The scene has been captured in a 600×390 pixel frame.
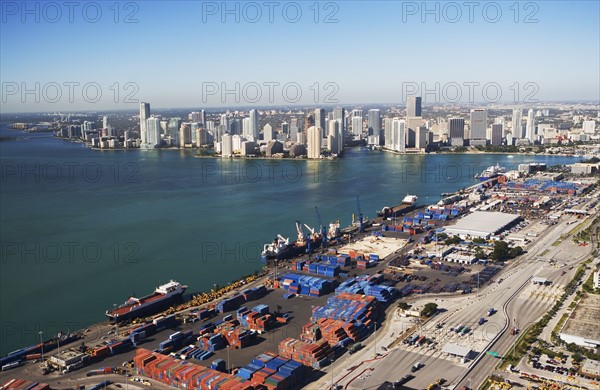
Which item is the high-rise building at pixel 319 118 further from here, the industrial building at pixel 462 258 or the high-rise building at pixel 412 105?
the industrial building at pixel 462 258

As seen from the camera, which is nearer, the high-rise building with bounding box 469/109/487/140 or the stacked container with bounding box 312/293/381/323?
the stacked container with bounding box 312/293/381/323

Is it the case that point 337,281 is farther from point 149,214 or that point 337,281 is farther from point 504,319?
point 149,214

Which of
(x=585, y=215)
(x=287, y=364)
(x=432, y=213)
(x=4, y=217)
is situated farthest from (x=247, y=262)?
(x=585, y=215)

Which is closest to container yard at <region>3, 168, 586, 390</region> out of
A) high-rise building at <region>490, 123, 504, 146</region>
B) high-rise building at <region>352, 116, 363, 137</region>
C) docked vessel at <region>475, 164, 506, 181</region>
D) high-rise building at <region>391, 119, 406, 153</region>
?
docked vessel at <region>475, 164, 506, 181</region>

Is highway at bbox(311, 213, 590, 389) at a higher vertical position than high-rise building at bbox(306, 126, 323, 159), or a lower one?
lower

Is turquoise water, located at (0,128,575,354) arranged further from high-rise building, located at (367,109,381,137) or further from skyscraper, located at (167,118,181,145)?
skyscraper, located at (167,118,181,145)

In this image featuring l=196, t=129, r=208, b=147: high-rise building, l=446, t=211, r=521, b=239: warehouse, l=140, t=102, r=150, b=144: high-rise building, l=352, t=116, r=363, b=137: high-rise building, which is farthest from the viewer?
l=352, t=116, r=363, b=137: high-rise building

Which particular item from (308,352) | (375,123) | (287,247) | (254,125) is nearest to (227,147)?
(254,125)
